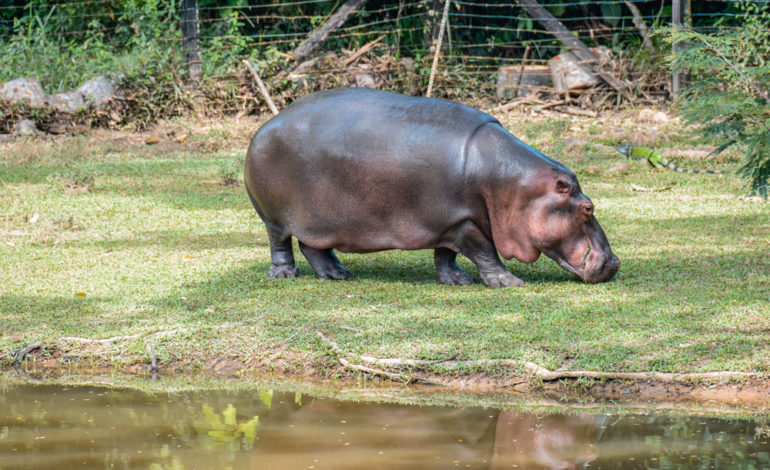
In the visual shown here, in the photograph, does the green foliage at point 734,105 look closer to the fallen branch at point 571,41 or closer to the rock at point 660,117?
the rock at point 660,117

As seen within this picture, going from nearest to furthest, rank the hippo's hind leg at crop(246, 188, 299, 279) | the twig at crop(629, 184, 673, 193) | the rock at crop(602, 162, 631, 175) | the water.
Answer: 1. the water
2. the hippo's hind leg at crop(246, 188, 299, 279)
3. the twig at crop(629, 184, 673, 193)
4. the rock at crop(602, 162, 631, 175)

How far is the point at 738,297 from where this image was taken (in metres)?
6.05

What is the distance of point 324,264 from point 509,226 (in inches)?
54.5

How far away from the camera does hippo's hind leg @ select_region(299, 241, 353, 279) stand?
7012 mm

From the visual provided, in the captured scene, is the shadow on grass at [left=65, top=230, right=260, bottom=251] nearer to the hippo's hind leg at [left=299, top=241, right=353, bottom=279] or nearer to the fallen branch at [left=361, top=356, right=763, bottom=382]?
the hippo's hind leg at [left=299, top=241, right=353, bottom=279]

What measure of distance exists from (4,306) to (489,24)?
11.4 meters

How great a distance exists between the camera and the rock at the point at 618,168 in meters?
11.2

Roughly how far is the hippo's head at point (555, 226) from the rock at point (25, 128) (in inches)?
337

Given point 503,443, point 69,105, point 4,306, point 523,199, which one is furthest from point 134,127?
point 503,443

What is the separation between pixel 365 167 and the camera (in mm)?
6477

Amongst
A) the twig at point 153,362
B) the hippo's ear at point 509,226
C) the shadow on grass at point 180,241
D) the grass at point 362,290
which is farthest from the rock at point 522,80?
the twig at point 153,362

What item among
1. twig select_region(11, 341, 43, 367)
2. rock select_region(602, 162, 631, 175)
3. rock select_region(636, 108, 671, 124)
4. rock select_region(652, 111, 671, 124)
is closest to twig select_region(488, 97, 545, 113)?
rock select_region(636, 108, 671, 124)

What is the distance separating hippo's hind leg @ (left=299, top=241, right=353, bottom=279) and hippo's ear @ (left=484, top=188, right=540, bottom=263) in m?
1.18

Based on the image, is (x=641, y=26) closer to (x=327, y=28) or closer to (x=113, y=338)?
(x=327, y=28)
